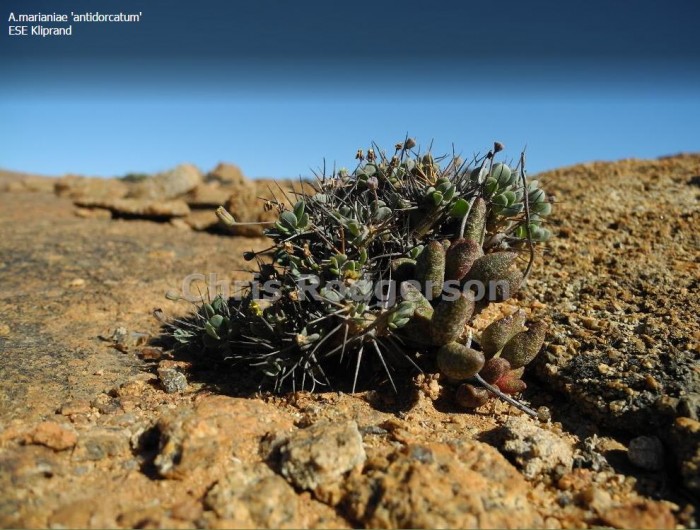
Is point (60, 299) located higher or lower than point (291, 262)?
lower

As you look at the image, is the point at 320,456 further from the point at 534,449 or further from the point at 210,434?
the point at 534,449

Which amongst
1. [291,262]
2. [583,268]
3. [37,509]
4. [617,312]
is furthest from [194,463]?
[583,268]

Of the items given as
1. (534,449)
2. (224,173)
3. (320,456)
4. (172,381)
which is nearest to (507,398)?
(534,449)

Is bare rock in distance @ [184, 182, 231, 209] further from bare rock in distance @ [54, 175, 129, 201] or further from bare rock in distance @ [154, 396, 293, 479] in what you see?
bare rock in distance @ [154, 396, 293, 479]

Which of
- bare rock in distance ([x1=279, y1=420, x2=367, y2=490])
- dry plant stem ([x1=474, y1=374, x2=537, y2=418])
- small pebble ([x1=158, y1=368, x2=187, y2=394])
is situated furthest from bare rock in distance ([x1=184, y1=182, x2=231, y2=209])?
bare rock in distance ([x1=279, y1=420, x2=367, y2=490])

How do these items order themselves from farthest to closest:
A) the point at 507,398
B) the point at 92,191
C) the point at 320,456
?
the point at 92,191 → the point at 507,398 → the point at 320,456

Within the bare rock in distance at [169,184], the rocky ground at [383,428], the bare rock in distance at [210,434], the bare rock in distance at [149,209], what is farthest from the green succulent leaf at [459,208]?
the bare rock in distance at [169,184]

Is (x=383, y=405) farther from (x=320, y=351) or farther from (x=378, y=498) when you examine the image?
(x=378, y=498)

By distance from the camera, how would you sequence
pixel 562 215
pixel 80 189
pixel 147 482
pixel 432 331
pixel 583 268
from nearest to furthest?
pixel 147 482
pixel 432 331
pixel 583 268
pixel 562 215
pixel 80 189
